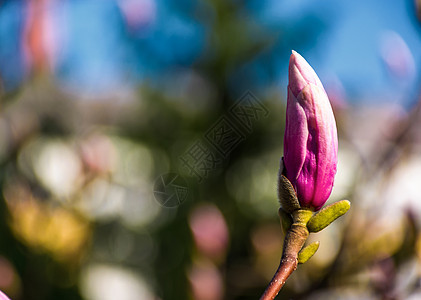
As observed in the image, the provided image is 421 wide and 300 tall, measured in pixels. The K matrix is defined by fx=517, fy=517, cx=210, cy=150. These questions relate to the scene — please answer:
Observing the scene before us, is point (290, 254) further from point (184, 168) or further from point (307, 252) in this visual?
point (184, 168)

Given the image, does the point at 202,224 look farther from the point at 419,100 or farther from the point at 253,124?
the point at 253,124

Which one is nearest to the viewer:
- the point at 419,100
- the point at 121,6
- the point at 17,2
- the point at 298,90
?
the point at 298,90

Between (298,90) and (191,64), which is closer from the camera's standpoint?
(298,90)

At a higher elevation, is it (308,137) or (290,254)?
(308,137)

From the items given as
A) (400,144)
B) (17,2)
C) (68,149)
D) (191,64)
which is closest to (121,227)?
(68,149)

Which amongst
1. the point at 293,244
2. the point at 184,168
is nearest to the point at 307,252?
the point at 293,244
